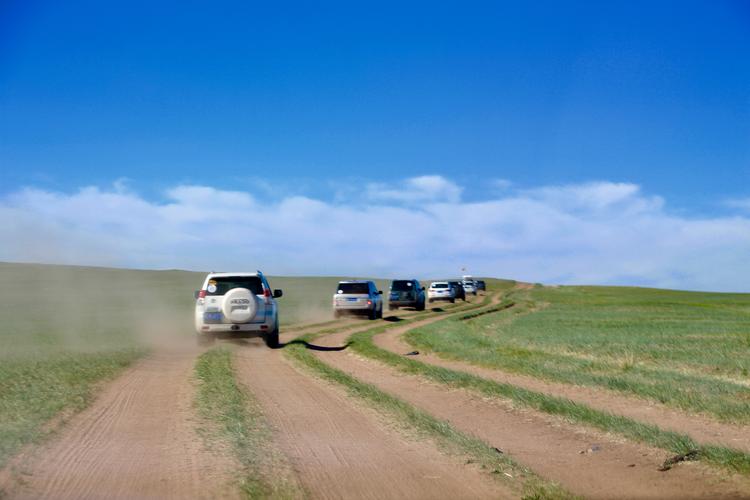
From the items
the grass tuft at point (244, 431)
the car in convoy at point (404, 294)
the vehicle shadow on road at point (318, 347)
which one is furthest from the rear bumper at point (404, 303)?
the grass tuft at point (244, 431)

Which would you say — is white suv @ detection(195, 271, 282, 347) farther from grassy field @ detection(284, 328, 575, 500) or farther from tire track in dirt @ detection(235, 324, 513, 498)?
tire track in dirt @ detection(235, 324, 513, 498)

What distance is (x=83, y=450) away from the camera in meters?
7.36

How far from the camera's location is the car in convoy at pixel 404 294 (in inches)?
1769

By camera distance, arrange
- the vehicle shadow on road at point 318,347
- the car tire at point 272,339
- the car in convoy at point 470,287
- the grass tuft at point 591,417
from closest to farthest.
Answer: the grass tuft at point 591,417, the car tire at point 272,339, the vehicle shadow on road at point 318,347, the car in convoy at point 470,287

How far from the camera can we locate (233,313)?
19312 millimetres

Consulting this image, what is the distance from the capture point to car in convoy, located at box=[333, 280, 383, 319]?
3459cm

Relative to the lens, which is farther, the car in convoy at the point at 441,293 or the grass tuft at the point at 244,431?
the car in convoy at the point at 441,293

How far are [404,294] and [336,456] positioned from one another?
37.8m

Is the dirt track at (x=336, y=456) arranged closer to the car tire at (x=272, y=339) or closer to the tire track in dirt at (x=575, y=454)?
the tire track in dirt at (x=575, y=454)

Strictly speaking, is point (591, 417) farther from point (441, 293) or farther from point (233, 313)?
point (441, 293)

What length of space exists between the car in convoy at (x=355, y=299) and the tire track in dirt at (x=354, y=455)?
75.2 ft

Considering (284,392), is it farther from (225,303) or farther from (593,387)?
(225,303)

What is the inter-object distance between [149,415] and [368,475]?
4.07 metres

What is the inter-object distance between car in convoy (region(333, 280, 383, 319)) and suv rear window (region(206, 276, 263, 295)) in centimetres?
1408
